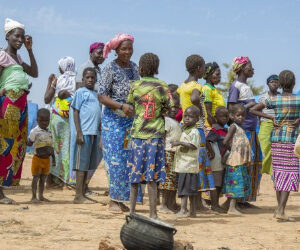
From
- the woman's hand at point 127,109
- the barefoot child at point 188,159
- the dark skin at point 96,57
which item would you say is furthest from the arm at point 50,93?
the woman's hand at point 127,109

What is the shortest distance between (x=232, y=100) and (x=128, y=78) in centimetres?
175

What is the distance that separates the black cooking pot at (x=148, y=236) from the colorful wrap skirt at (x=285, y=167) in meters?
2.80

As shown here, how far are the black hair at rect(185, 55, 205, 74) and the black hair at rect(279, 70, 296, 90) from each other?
1002mm

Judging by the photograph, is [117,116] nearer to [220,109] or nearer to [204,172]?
[204,172]

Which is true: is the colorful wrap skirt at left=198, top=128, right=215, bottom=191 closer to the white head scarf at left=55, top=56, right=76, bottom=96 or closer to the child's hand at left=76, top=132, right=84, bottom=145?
the child's hand at left=76, top=132, right=84, bottom=145

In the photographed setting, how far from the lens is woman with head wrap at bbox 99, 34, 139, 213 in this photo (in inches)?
Result: 269

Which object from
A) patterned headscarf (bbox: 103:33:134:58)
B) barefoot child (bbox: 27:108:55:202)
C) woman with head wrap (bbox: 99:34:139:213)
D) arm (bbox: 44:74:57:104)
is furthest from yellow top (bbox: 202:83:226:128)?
arm (bbox: 44:74:57:104)

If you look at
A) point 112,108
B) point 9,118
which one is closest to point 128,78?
point 112,108

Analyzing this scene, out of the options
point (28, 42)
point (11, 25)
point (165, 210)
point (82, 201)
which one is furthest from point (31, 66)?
point (165, 210)

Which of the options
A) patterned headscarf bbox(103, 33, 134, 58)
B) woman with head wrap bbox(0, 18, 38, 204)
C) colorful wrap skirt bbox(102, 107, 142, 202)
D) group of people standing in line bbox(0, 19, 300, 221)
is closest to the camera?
group of people standing in line bbox(0, 19, 300, 221)

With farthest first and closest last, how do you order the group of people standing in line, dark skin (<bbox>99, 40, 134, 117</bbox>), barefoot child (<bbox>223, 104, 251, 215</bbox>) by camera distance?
barefoot child (<bbox>223, 104, 251, 215</bbox>), dark skin (<bbox>99, 40, 134, 117</bbox>), the group of people standing in line

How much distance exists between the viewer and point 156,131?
6.13m

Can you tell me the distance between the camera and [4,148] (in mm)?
7523

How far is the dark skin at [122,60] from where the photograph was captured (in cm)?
655
